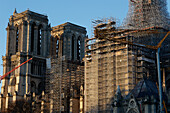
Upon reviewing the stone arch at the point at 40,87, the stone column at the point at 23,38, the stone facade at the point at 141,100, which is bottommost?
the stone facade at the point at 141,100

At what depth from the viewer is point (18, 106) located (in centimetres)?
9519

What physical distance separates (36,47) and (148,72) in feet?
147

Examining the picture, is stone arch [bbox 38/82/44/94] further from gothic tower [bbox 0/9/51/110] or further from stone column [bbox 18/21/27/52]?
stone column [bbox 18/21/27/52]

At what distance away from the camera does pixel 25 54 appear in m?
103

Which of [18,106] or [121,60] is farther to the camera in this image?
[18,106]

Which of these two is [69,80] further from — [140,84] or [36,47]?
[140,84]

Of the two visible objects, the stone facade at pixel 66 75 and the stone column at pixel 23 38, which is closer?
the stone facade at pixel 66 75

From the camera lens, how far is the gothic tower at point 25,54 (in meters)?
102

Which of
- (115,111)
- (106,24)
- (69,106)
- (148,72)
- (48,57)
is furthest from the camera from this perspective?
(48,57)

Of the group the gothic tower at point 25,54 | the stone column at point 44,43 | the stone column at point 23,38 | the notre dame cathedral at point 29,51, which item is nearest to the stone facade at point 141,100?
the notre dame cathedral at point 29,51

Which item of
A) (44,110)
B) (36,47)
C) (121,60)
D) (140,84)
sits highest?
(36,47)

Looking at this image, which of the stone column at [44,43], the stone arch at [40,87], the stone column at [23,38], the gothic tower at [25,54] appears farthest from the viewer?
the stone column at [44,43]

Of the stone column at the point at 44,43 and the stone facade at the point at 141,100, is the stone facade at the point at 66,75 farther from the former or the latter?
the stone facade at the point at 141,100

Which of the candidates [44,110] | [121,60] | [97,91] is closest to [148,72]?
[121,60]
